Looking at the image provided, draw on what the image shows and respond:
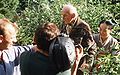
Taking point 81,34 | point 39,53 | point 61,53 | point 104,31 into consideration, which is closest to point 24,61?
point 39,53

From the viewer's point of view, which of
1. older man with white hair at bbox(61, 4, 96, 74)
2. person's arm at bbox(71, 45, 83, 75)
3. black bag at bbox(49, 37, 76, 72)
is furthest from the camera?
older man with white hair at bbox(61, 4, 96, 74)

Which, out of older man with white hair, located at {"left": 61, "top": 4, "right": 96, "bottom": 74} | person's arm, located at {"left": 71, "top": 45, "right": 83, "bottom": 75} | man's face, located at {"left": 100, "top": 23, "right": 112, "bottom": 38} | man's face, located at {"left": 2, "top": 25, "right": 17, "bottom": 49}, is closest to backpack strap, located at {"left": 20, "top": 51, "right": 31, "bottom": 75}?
man's face, located at {"left": 2, "top": 25, "right": 17, "bottom": 49}

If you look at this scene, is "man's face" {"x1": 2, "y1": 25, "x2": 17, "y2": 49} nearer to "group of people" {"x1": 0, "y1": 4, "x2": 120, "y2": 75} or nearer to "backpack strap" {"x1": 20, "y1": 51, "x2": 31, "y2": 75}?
"group of people" {"x1": 0, "y1": 4, "x2": 120, "y2": 75}

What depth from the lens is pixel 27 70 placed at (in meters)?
3.77

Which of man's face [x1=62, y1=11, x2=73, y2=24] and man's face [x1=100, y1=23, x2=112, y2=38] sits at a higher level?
man's face [x1=62, y1=11, x2=73, y2=24]

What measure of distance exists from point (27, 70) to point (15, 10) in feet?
25.1

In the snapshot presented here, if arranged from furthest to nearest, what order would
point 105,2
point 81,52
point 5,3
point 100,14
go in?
point 5,3 < point 105,2 < point 100,14 < point 81,52

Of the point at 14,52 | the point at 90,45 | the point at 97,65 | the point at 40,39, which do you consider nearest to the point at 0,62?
the point at 14,52

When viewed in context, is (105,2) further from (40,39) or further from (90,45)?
(40,39)

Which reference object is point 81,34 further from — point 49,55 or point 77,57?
point 49,55

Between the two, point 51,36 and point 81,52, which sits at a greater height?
point 51,36

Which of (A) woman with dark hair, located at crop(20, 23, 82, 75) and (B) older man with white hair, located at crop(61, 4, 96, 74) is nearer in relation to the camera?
(A) woman with dark hair, located at crop(20, 23, 82, 75)

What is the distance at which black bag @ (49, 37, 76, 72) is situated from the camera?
3488 mm

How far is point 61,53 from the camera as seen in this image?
3.49 meters
